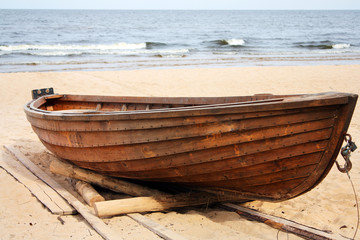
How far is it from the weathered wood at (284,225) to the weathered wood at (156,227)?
1037 millimetres

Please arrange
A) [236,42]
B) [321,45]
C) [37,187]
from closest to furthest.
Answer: [37,187], [321,45], [236,42]

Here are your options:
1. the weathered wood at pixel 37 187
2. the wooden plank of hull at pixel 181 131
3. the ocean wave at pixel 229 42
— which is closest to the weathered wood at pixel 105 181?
the weathered wood at pixel 37 187

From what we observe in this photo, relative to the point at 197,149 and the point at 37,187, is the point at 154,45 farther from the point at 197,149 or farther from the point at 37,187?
the point at 197,149

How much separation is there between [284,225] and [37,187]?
10.0ft

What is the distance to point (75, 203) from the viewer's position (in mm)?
4102

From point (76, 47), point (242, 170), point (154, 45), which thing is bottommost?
point (76, 47)

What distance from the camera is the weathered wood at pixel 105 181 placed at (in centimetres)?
434

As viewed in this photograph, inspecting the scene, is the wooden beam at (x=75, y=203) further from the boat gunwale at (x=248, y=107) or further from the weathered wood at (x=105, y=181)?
the boat gunwale at (x=248, y=107)

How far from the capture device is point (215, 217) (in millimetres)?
4113

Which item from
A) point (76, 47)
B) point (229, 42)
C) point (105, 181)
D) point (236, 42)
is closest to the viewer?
point (105, 181)

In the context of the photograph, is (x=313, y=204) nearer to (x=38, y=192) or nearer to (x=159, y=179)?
(x=159, y=179)

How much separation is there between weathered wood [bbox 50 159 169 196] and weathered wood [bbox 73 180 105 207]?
8 cm

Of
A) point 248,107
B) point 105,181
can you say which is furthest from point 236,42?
point 248,107

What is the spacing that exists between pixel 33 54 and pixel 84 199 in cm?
2076
